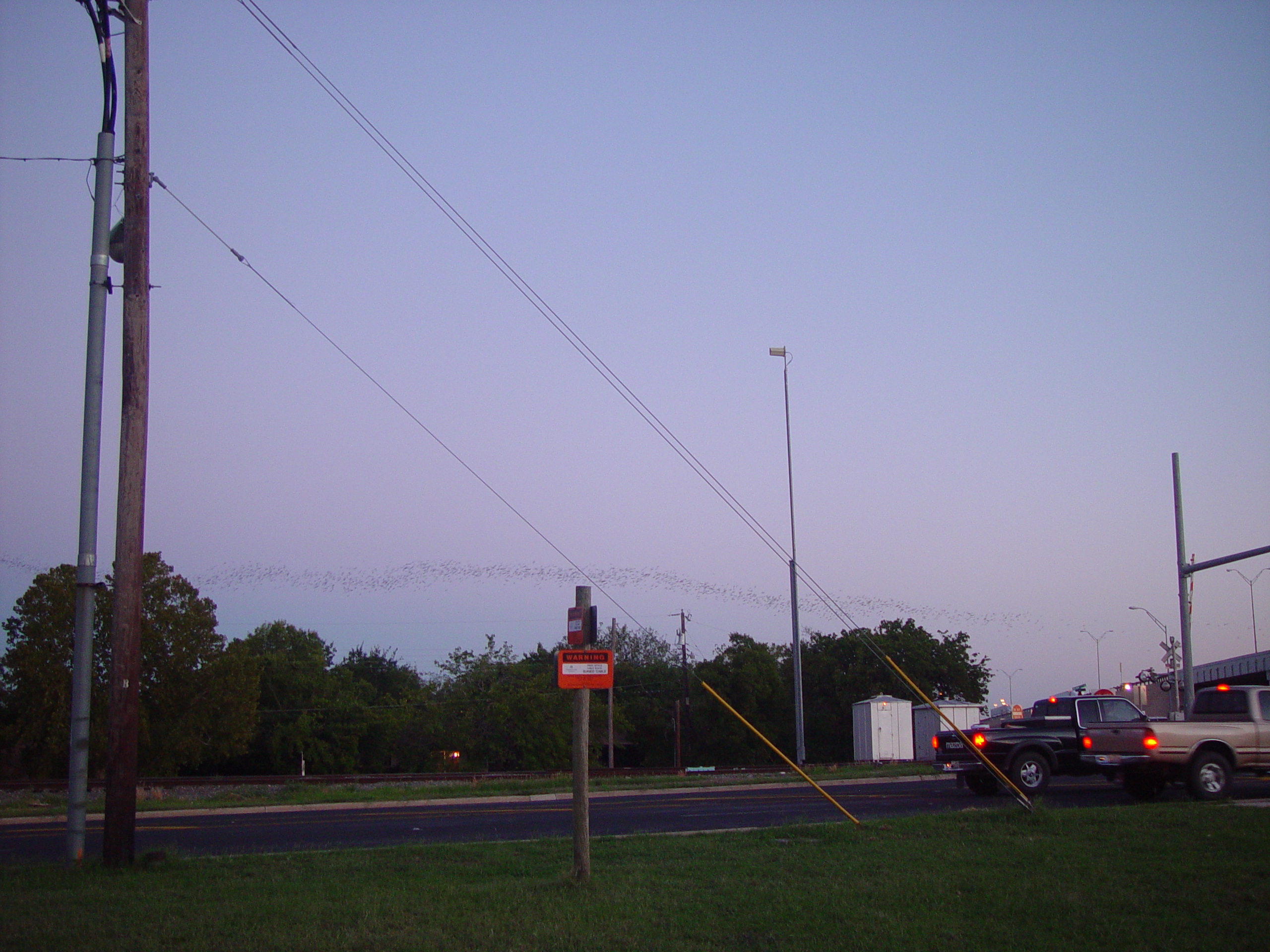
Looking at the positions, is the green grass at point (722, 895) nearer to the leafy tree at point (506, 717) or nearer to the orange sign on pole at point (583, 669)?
the orange sign on pole at point (583, 669)

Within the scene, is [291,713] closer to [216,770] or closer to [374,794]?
[216,770]

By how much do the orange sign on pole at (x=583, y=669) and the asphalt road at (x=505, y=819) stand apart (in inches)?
199

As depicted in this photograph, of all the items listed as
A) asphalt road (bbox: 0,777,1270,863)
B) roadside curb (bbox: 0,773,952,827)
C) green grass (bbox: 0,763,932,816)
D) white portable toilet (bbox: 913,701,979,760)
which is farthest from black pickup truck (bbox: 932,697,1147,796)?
white portable toilet (bbox: 913,701,979,760)

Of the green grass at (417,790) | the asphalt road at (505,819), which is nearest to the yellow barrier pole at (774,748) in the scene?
the asphalt road at (505,819)

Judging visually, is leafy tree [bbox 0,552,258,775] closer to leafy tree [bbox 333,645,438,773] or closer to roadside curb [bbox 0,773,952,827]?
leafy tree [bbox 333,645,438,773]

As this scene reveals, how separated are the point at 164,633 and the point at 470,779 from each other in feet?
75.3

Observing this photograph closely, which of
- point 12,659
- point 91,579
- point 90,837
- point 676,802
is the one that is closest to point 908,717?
point 676,802

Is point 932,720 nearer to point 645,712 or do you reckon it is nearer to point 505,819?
point 505,819

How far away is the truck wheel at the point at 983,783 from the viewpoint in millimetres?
19188

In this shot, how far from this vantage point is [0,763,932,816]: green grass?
2247 centimetres

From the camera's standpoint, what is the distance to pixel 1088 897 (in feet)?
27.0

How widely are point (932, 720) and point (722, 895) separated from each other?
1380 inches

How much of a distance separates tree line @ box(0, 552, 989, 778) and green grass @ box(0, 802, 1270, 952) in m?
28.4

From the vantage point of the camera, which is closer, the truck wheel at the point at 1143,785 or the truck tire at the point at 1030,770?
the truck wheel at the point at 1143,785
